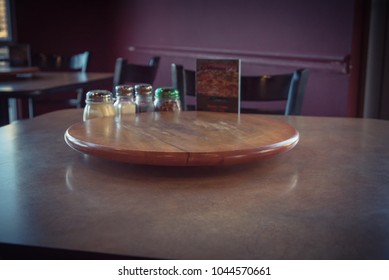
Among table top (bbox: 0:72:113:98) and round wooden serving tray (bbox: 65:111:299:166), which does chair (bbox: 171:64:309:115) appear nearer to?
round wooden serving tray (bbox: 65:111:299:166)

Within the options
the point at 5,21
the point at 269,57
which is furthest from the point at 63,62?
the point at 269,57

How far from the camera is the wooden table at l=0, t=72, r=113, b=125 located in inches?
98.3

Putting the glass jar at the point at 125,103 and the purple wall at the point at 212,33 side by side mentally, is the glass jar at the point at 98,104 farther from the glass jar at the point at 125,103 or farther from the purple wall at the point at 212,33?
the purple wall at the point at 212,33

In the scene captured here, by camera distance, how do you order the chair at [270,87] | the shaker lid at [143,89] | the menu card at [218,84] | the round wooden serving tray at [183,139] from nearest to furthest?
A: 1. the round wooden serving tray at [183,139]
2. the menu card at [218,84]
3. the shaker lid at [143,89]
4. the chair at [270,87]

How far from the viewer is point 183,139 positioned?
101cm

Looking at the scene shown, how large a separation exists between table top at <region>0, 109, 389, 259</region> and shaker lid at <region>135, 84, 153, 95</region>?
31cm

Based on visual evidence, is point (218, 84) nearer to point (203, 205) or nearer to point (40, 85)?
point (203, 205)

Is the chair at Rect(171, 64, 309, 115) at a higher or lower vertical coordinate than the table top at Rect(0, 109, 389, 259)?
higher

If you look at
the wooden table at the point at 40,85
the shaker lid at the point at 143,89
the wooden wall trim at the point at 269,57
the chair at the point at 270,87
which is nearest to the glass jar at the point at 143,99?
the shaker lid at the point at 143,89

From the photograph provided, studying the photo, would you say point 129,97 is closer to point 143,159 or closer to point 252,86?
point 143,159

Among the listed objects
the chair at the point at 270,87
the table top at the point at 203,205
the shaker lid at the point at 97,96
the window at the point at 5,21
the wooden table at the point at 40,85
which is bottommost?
the wooden table at the point at 40,85

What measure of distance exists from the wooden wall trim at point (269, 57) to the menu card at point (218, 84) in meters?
2.20

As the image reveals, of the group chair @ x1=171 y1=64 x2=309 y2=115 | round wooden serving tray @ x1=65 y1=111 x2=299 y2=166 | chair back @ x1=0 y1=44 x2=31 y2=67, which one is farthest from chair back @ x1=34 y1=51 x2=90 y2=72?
round wooden serving tray @ x1=65 y1=111 x2=299 y2=166

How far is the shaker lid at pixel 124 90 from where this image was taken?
1312 millimetres
